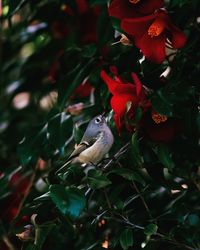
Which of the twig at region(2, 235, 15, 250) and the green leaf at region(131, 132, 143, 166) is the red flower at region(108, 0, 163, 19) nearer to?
the green leaf at region(131, 132, 143, 166)

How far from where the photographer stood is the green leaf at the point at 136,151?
1087 millimetres

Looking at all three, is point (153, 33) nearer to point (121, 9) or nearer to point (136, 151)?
point (121, 9)

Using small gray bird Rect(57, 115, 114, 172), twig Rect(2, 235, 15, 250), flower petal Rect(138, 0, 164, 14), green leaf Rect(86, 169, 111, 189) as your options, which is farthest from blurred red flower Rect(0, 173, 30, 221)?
flower petal Rect(138, 0, 164, 14)

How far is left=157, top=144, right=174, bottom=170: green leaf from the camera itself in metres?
1.13

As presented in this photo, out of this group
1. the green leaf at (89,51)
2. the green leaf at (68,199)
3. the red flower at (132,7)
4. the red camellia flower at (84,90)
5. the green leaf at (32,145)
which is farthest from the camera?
the red camellia flower at (84,90)

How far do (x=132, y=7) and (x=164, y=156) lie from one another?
256 millimetres

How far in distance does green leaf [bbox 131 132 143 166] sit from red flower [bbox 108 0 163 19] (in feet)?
0.68

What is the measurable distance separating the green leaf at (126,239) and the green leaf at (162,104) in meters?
0.21

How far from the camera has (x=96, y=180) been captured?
108 cm

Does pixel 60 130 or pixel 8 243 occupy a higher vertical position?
pixel 60 130

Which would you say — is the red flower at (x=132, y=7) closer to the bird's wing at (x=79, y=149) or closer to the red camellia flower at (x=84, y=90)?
the bird's wing at (x=79, y=149)

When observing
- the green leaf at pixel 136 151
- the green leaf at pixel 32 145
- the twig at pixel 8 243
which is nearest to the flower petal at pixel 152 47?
the green leaf at pixel 136 151

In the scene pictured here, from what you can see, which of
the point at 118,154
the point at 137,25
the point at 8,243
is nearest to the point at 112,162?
the point at 118,154

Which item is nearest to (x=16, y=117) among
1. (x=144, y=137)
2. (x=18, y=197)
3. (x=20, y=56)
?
(x=20, y=56)
